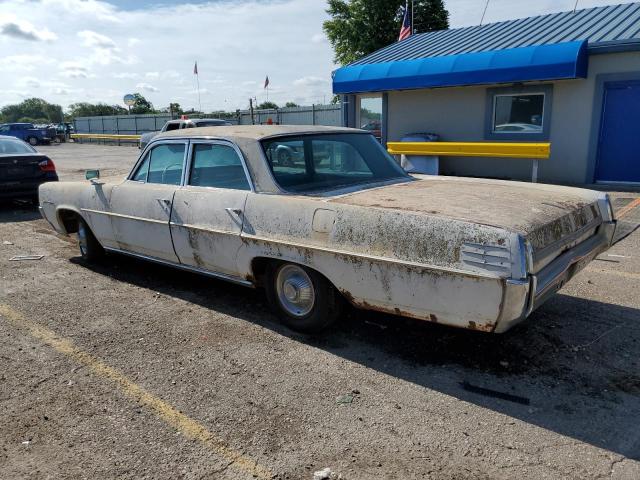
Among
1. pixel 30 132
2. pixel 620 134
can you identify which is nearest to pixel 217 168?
pixel 620 134

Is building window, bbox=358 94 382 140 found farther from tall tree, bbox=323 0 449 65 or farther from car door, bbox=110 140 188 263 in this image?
tall tree, bbox=323 0 449 65

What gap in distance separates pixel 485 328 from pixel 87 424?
2.35 meters

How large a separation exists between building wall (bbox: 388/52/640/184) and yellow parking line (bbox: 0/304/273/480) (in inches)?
441

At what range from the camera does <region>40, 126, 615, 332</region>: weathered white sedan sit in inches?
119

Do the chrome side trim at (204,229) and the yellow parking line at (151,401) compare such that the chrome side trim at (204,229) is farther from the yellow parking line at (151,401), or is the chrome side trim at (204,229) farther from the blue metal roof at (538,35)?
the blue metal roof at (538,35)

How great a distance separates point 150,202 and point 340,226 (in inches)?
89.6

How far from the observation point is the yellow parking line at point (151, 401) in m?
2.67

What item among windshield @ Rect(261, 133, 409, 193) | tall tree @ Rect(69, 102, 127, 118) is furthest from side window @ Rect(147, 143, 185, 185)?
tall tree @ Rect(69, 102, 127, 118)

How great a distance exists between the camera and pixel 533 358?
3658 mm

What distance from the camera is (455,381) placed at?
11.2 ft

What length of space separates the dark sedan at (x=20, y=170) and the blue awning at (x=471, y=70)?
26.1 feet

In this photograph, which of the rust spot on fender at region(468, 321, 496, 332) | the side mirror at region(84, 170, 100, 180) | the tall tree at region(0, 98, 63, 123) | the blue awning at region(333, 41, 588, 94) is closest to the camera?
the rust spot on fender at region(468, 321, 496, 332)

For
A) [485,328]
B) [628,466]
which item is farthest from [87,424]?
[628,466]

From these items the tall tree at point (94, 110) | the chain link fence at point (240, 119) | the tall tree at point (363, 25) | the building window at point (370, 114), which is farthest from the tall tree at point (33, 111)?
the building window at point (370, 114)
